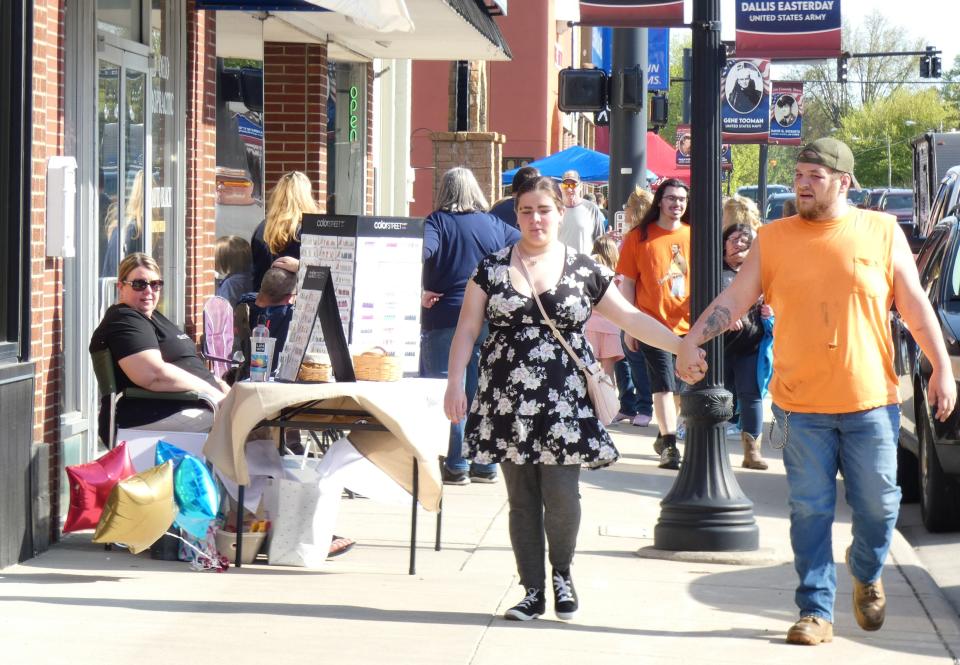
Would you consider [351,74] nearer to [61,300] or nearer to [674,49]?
[61,300]

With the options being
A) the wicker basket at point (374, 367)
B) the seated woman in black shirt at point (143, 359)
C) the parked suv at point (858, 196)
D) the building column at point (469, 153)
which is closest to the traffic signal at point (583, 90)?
the building column at point (469, 153)

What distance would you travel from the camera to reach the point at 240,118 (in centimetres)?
1113

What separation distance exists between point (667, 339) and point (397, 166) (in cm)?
1339

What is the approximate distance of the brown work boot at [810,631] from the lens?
228 inches

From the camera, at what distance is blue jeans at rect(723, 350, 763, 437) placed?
10.8 meters

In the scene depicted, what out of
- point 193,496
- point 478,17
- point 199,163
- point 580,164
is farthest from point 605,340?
point 580,164

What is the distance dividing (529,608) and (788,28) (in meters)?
14.1

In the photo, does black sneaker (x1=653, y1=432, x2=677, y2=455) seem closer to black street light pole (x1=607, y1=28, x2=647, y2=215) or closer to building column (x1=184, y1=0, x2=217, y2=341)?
building column (x1=184, y1=0, x2=217, y2=341)

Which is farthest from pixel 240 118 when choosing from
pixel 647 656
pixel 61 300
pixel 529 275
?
pixel 647 656

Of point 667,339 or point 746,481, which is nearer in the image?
point 667,339

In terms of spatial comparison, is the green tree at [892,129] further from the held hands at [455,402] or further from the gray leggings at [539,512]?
the held hands at [455,402]

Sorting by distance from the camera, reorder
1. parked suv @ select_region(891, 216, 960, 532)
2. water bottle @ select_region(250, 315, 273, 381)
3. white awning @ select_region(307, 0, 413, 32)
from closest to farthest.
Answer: water bottle @ select_region(250, 315, 273, 381) < white awning @ select_region(307, 0, 413, 32) < parked suv @ select_region(891, 216, 960, 532)

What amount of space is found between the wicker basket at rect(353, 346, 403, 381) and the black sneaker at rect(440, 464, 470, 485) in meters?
2.54

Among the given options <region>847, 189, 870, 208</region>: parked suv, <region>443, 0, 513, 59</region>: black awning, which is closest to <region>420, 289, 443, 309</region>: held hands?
<region>443, 0, 513, 59</region>: black awning
